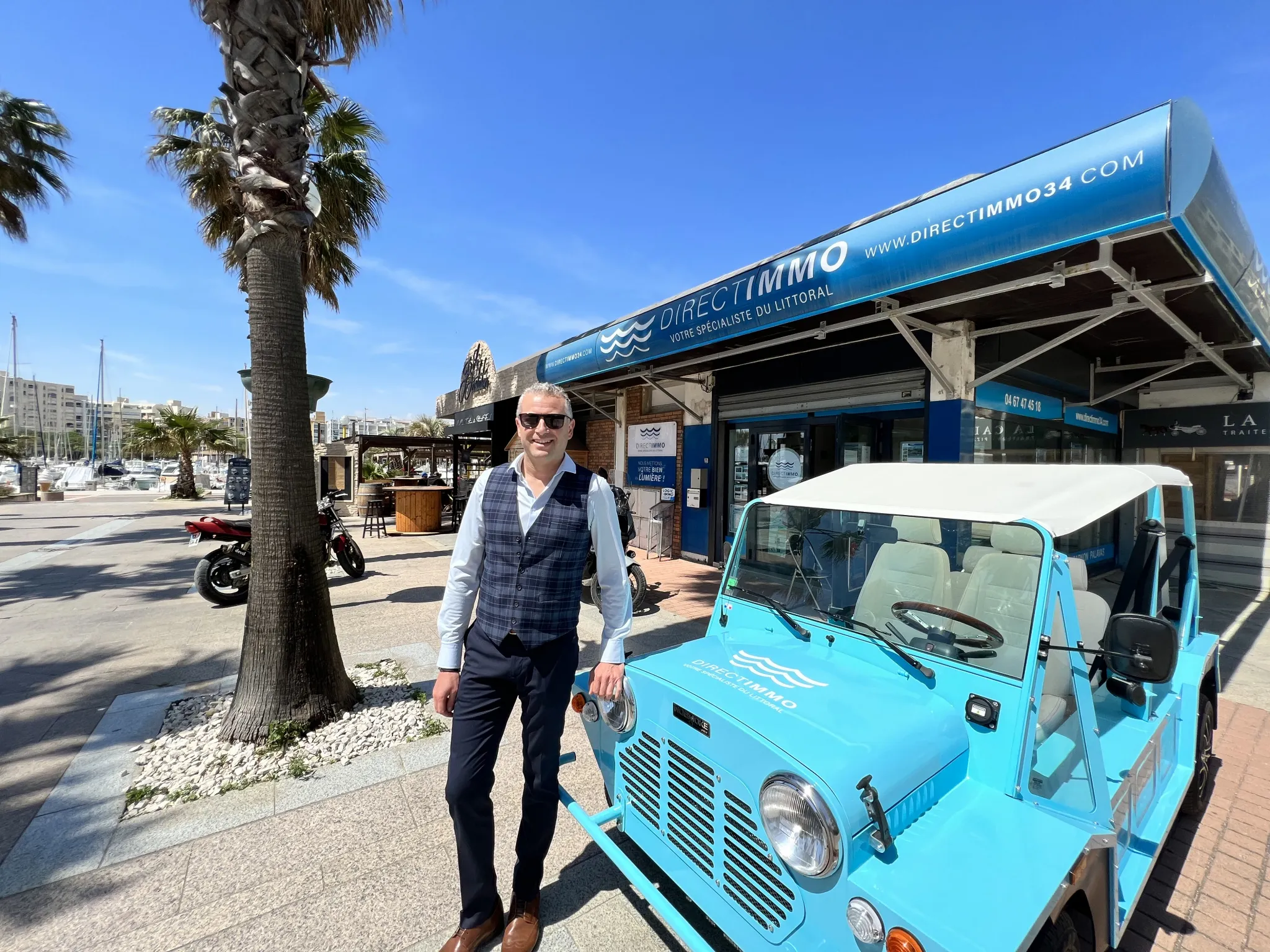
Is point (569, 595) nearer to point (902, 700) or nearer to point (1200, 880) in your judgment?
point (902, 700)

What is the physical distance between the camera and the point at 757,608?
8.48 ft

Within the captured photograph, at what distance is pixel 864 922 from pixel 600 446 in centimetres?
1174

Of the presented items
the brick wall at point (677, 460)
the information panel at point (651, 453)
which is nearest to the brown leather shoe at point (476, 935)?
the brick wall at point (677, 460)

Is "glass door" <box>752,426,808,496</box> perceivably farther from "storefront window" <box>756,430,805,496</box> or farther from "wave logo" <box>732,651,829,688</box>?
"wave logo" <box>732,651,829,688</box>

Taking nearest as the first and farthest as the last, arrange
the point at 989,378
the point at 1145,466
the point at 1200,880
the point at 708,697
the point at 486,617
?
the point at 708,697, the point at 486,617, the point at 1200,880, the point at 1145,466, the point at 989,378

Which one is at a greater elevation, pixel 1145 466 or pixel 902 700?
pixel 1145 466

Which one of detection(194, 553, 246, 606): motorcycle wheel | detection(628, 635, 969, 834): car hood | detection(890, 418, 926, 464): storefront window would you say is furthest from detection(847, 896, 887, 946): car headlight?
detection(194, 553, 246, 606): motorcycle wheel

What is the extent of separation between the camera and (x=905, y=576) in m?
2.33

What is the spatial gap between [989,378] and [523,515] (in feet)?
19.1

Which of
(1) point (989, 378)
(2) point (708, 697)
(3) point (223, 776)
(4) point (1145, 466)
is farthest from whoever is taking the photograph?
(1) point (989, 378)

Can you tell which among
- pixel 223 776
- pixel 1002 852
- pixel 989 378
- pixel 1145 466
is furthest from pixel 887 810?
pixel 989 378

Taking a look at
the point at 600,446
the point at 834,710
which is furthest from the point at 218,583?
the point at 834,710

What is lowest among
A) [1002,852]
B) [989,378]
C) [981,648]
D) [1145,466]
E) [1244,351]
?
[1002,852]

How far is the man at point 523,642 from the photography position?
195 cm
